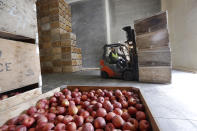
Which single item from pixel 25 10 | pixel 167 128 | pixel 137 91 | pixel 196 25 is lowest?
pixel 167 128

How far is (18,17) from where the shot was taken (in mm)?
1223

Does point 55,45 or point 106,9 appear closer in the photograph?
point 55,45

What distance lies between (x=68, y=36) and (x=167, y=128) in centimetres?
520

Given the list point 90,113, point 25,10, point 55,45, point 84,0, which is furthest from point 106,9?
point 90,113

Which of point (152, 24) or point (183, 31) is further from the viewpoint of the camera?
point (183, 31)

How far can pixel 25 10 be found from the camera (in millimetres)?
1326

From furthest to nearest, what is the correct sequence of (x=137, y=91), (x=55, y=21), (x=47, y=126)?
1. (x=55, y=21)
2. (x=137, y=91)
3. (x=47, y=126)

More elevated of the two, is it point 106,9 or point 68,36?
point 106,9

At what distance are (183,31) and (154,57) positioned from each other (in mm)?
2927

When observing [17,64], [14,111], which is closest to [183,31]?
[17,64]

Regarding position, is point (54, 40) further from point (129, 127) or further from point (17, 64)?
point (129, 127)

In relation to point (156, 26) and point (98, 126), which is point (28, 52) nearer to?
point (98, 126)

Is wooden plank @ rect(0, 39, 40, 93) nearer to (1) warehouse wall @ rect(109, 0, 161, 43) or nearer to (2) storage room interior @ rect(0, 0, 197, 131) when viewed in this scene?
(2) storage room interior @ rect(0, 0, 197, 131)

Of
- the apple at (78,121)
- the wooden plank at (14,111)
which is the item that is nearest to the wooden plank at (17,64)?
the wooden plank at (14,111)
